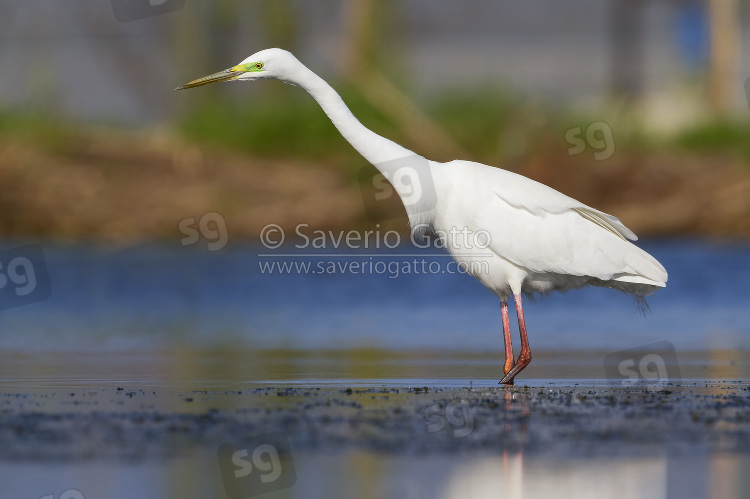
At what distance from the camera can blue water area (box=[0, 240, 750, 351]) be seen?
1130cm

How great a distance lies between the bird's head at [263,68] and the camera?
8594mm

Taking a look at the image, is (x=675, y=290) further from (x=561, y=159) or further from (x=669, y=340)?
(x=561, y=159)

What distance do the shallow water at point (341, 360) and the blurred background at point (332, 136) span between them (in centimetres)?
15

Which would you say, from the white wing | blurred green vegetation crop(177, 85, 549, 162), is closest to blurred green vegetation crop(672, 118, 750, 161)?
blurred green vegetation crop(177, 85, 549, 162)

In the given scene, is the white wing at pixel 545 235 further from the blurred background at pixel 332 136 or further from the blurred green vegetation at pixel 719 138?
the blurred green vegetation at pixel 719 138

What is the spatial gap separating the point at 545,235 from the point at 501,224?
31 cm

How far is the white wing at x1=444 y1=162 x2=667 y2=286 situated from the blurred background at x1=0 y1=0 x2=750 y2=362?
4.30 meters

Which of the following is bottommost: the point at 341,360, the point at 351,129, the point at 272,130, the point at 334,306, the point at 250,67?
the point at 341,360

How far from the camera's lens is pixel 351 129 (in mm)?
8945

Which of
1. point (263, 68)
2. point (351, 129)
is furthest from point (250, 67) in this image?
point (351, 129)

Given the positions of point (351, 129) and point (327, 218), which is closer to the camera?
point (351, 129)

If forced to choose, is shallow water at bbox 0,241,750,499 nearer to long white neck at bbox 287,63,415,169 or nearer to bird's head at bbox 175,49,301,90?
long white neck at bbox 287,63,415,169

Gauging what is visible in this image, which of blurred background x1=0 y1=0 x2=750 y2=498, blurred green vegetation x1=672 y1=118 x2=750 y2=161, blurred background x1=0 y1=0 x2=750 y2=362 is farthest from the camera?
blurred green vegetation x1=672 y1=118 x2=750 y2=161

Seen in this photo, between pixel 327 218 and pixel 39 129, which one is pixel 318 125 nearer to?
pixel 327 218
